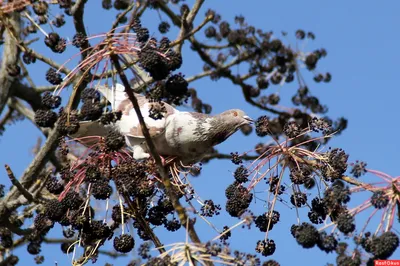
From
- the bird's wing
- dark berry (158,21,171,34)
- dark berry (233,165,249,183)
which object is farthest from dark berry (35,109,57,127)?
dark berry (158,21,171,34)

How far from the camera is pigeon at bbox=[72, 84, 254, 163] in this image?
19.9ft

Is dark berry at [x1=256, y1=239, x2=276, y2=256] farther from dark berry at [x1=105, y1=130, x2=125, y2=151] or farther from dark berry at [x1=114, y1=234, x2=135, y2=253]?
dark berry at [x1=105, y1=130, x2=125, y2=151]

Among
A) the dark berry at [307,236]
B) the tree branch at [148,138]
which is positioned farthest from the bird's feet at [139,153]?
the dark berry at [307,236]

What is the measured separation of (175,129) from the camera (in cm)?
620

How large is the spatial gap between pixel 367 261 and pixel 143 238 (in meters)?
1.51

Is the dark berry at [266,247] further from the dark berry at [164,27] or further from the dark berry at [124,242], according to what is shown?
the dark berry at [164,27]

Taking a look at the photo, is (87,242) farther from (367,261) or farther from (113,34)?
(367,261)

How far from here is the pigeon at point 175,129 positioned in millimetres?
6055

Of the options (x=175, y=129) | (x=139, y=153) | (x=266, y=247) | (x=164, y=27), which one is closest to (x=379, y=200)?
(x=266, y=247)

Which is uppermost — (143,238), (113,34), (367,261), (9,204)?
(9,204)

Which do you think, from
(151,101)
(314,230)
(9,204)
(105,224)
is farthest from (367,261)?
(9,204)

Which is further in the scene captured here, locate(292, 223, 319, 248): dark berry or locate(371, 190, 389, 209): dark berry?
locate(292, 223, 319, 248): dark berry

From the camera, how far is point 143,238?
4578 millimetres

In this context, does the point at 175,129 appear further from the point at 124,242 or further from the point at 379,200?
the point at 379,200
